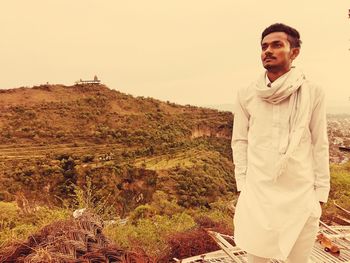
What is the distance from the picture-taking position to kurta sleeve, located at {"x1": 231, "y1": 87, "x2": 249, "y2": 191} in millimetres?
1568

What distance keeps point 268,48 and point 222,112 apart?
47.8 m

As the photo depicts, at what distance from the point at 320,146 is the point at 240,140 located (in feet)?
1.04

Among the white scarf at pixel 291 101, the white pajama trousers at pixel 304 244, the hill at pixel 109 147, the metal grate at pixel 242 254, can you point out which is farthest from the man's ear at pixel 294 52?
the hill at pixel 109 147

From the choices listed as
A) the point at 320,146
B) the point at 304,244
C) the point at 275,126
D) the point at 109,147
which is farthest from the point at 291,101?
the point at 109,147

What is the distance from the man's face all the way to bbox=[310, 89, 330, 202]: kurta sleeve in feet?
0.57

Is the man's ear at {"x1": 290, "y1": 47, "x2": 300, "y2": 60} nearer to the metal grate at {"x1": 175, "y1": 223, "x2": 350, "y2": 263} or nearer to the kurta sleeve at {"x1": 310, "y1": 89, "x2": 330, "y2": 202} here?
the kurta sleeve at {"x1": 310, "y1": 89, "x2": 330, "y2": 202}

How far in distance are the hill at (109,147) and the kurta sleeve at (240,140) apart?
18.2m

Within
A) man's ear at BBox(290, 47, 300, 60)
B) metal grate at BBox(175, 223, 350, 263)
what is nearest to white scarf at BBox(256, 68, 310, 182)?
man's ear at BBox(290, 47, 300, 60)

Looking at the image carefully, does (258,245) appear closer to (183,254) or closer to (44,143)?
(183,254)

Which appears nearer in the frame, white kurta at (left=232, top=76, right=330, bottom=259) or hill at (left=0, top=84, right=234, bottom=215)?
white kurta at (left=232, top=76, right=330, bottom=259)

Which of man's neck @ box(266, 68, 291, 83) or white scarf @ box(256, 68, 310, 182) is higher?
man's neck @ box(266, 68, 291, 83)

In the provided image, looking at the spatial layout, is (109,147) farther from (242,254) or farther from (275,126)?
(275,126)

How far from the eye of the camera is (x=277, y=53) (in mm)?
1467

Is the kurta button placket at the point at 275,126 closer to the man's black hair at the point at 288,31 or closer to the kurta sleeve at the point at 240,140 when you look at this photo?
the kurta sleeve at the point at 240,140
